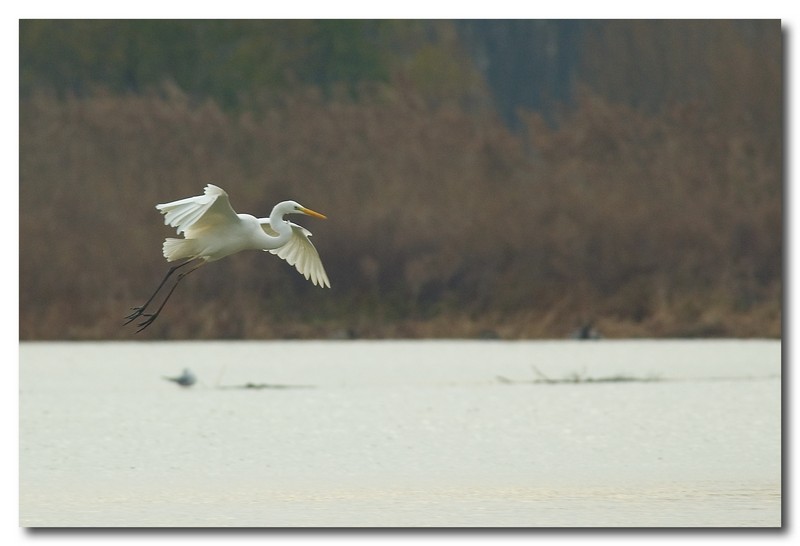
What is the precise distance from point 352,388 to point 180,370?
206 centimetres

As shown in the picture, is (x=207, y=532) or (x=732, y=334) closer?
(x=207, y=532)

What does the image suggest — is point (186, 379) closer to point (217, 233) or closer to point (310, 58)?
point (217, 233)

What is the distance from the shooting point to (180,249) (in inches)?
349

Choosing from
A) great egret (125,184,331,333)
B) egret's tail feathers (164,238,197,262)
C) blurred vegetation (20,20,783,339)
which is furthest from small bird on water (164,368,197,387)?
egret's tail feathers (164,238,197,262)

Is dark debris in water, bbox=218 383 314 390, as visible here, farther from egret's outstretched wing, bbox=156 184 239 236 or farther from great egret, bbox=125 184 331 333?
egret's outstretched wing, bbox=156 184 239 236

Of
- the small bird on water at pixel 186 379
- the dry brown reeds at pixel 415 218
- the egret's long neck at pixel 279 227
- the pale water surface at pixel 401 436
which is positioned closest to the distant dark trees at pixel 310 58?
the dry brown reeds at pixel 415 218

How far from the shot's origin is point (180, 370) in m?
16.5

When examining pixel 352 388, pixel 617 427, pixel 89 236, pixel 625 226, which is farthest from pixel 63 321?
pixel 617 427

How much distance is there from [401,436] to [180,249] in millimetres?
4064

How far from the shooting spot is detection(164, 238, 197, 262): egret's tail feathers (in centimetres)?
881

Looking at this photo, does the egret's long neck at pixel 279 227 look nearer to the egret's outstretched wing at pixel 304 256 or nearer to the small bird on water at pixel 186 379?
the egret's outstretched wing at pixel 304 256

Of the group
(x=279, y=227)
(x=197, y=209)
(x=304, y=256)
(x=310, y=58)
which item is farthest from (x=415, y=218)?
(x=197, y=209)

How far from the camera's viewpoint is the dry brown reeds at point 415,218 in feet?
63.5
